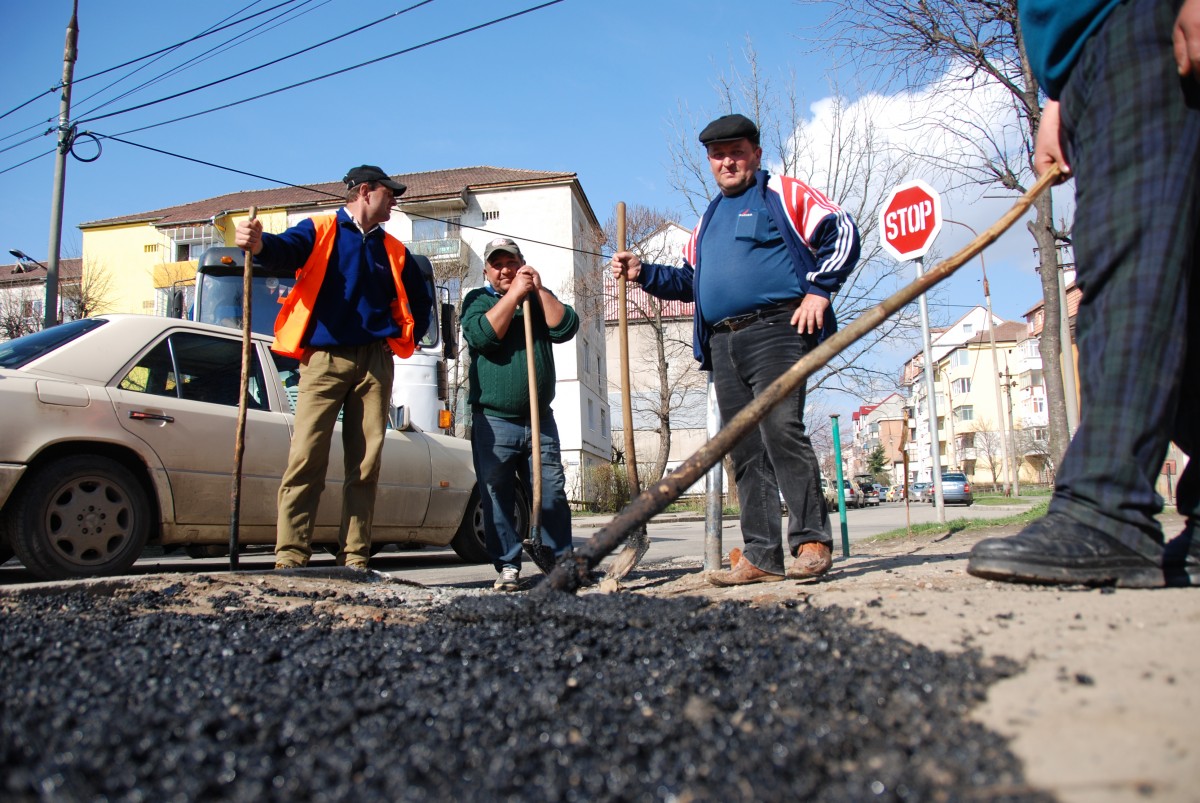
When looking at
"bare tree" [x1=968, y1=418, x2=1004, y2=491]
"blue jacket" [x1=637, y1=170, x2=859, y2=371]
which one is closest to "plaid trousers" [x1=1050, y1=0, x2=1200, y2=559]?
"blue jacket" [x1=637, y1=170, x2=859, y2=371]

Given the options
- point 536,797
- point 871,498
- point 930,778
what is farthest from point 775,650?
point 871,498

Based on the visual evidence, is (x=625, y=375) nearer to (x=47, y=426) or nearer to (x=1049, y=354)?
(x=47, y=426)

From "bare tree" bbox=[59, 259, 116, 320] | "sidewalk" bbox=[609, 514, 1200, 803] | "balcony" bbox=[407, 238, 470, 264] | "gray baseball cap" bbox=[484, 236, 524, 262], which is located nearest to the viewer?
"sidewalk" bbox=[609, 514, 1200, 803]

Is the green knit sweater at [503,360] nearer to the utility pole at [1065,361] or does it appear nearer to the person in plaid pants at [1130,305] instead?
the person in plaid pants at [1130,305]

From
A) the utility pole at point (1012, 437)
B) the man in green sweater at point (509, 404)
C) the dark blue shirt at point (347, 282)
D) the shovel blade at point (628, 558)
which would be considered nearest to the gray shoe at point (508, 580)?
the man in green sweater at point (509, 404)

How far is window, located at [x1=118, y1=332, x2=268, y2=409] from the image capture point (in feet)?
16.4

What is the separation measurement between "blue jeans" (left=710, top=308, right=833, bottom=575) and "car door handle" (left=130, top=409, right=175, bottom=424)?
10.5 ft

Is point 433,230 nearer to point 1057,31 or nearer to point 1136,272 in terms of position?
Result: point 1057,31

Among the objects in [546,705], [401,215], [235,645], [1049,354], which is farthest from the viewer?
[401,215]

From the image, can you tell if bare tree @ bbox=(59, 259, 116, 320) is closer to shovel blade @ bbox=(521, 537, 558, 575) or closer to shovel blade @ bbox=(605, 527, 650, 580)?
shovel blade @ bbox=(521, 537, 558, 575)

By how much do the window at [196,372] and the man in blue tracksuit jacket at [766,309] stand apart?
2.86 m

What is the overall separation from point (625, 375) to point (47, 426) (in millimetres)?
3014

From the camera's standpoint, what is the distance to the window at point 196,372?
4996mm

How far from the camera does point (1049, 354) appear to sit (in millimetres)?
10758
